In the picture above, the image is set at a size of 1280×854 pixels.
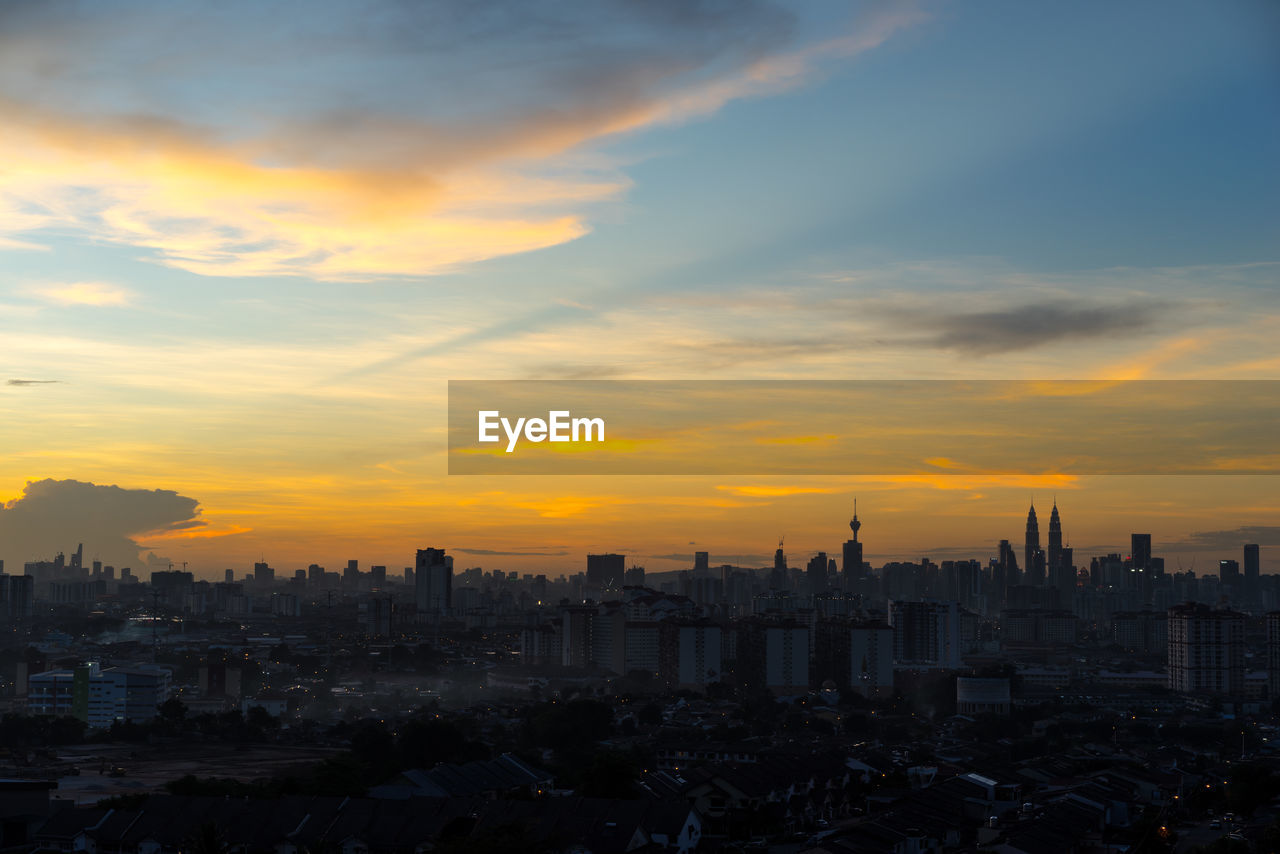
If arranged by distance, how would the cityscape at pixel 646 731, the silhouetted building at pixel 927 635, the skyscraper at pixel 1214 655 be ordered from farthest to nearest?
1. the silhouetted building at pixel 927 635
2. the skyscraper at pixel 1214 655
3. the cityscape at pixel 646 731

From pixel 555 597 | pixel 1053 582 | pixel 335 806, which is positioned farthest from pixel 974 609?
pixel 335 806

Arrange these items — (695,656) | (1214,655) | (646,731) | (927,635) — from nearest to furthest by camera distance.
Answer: (646,731) < (695,656) < (1214,655) < (927,635)

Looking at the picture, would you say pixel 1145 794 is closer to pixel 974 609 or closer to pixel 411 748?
pixel 411 748

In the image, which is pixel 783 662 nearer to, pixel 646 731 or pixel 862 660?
pixel 862 660

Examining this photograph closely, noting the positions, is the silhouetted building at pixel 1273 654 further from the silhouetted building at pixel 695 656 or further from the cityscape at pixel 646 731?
the silhouetted building at pixel 695 656

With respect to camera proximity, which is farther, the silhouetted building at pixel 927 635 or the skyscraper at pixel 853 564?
the skyscraper at pixel 853 564

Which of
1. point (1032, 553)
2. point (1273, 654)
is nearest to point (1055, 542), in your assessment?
point (1032, 553)

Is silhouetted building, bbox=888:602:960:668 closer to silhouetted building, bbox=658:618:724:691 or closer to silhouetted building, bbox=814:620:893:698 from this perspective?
silhouetted building, bbox=814:620:893:698

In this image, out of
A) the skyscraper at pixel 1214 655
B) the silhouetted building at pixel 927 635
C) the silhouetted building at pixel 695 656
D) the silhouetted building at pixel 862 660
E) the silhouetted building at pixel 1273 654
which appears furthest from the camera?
the silhouetted building at pixel 927 635

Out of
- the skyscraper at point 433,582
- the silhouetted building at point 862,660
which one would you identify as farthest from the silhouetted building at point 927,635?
the skyscraper at point 433,582
